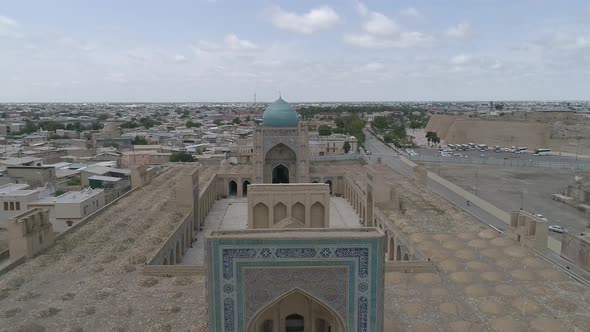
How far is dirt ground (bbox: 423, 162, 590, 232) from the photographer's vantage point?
952 inches

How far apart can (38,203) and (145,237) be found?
6917mm

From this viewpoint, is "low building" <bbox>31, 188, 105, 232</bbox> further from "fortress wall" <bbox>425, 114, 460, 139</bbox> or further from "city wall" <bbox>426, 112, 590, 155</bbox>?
"fortress wall" <bbox>425, 114, 460, 139</bbox>

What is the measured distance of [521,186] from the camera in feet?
105

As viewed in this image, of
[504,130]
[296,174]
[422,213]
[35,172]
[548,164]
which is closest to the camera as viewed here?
[422,213]

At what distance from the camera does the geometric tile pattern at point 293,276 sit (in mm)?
8320

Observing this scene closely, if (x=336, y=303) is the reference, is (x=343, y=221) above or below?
below

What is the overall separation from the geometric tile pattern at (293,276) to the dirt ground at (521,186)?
1715cm

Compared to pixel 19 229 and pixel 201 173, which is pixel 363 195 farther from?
pixel 19 229

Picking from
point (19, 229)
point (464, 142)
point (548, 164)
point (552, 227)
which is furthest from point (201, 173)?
point (464, 142)

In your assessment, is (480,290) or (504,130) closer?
(480,290)

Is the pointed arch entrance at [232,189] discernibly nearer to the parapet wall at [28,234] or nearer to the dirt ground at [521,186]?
the parapet wall at [28,234]

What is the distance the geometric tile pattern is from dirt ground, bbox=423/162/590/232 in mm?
17147

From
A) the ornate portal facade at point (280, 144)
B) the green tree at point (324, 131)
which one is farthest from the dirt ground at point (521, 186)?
the green tree at point (324, 131)

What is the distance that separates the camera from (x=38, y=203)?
18891mm
